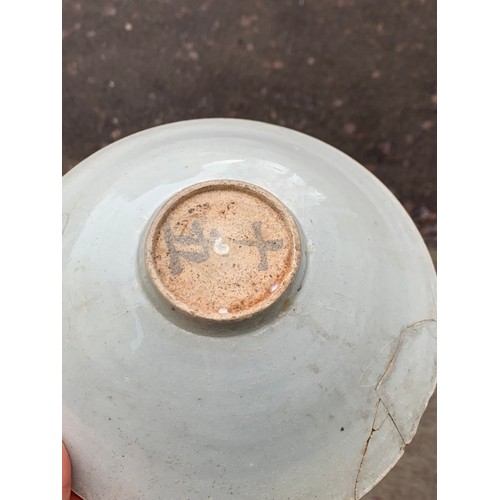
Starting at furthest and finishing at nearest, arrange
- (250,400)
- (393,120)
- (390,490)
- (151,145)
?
(393,120), (390,490), (151,145), (250,400)

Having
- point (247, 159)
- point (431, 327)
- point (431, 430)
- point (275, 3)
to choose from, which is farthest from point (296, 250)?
point (275, 3)

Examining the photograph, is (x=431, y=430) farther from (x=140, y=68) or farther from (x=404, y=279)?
(x=140, y=68)

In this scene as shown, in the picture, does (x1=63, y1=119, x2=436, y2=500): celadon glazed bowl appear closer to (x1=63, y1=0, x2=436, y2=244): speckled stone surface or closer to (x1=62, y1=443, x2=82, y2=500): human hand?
(x1=62, y1=443, x2=82, y2=500): human hand

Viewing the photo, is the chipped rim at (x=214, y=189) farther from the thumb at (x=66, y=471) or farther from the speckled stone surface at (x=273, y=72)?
the speckled stone surface at (x=273, y=72)

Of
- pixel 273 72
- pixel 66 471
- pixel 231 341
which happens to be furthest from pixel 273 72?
pixel 66 471

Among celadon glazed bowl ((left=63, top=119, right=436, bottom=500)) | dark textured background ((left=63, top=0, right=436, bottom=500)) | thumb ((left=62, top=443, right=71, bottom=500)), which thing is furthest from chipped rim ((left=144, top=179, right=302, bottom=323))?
dark textured background ((left=63, top=0, right=436, bottom=500))

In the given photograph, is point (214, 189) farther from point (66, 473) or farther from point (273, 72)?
point (273, 72)
